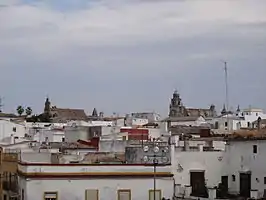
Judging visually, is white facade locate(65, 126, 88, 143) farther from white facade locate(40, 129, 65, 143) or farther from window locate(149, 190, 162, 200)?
window locate(149, 190, 162, 200)

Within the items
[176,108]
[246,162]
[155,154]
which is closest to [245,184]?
[246,162]

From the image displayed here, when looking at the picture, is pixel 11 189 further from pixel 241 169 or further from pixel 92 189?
pixel 241 169

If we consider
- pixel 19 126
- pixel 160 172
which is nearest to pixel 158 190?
pixel 160 172

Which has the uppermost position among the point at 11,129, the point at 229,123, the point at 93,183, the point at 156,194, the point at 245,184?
the point at 229,123

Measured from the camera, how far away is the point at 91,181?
35.6 m

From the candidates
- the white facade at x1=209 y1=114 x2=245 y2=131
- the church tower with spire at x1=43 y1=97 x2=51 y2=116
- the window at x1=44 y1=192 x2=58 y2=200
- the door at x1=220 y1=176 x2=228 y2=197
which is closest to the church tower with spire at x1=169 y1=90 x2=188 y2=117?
the church tower with spire at x1=43 y1=97 x2=51 y2=116

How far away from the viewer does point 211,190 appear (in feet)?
115

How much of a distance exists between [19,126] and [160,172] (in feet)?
146

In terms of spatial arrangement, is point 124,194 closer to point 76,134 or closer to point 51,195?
point 51,195

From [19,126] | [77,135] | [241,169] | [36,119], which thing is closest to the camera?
[241,169]

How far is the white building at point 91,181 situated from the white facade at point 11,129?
38.7 m

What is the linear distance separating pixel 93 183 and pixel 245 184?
8624 mm

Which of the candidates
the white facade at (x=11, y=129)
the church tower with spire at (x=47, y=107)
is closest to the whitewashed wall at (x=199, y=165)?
the white facade at (x=11, y=129)

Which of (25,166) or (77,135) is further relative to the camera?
(77,135)
